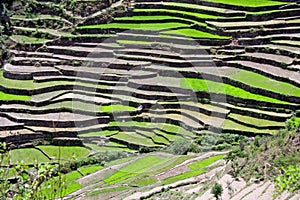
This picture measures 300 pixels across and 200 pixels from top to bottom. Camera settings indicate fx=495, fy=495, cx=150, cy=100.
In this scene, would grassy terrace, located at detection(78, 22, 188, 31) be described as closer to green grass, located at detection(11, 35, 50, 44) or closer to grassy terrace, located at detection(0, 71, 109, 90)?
green grass, located at detection(11, 35, 50, 44)

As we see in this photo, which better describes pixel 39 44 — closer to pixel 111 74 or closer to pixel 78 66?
pixel 78 66

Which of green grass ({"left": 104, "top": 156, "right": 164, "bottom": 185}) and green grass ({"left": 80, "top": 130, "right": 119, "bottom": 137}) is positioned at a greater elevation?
green grass ({"left": 80, "top": 130, "right": 119, "bottom": 137})

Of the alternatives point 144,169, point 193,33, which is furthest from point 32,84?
point 144,169

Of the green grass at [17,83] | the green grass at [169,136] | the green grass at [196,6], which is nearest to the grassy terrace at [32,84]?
the green grass at [17,83]

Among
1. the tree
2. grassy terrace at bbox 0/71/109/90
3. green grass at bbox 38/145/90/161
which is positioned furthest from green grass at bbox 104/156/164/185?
the tree

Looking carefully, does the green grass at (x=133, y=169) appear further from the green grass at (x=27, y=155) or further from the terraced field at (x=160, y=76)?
the green grass at (x=27, y=155)

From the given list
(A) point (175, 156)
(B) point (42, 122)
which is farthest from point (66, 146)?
(A) point (175, 156)

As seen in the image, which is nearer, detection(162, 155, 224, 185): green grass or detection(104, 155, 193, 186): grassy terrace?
detection(162, 155, 224, 185): green grass
